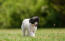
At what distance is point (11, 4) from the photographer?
78.3ft

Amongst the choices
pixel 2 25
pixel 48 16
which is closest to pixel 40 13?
pixel 48 16

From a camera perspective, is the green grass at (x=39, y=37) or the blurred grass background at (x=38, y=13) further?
the blurred grass background at (x=38, y=13)

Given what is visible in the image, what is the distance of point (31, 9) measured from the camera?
22969 mm

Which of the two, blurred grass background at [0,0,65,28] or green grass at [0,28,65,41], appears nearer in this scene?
green grass at [0,28,65,41]

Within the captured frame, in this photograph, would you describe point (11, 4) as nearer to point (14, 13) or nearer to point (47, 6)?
point (14, 13)

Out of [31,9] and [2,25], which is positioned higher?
[31,9]

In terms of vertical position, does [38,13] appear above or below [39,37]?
below

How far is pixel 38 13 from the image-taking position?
23.0 metres

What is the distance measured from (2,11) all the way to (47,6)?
180 inches

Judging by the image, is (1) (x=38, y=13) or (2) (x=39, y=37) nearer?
(2) (x=39, y=37)

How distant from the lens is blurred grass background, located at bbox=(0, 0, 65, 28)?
74.6 feet

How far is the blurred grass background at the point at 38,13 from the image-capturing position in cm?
2273

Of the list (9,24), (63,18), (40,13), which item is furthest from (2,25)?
(63,18)

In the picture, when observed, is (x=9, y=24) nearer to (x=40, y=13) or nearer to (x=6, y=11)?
(x=6, y=11)
